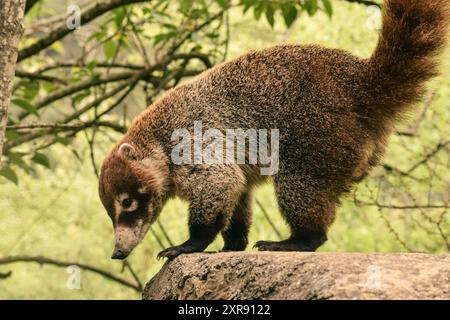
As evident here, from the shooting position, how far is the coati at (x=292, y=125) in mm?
5824

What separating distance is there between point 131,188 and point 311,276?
2.62 metres

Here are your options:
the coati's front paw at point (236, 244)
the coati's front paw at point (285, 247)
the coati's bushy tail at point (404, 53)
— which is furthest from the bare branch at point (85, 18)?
the coati's front paw at point (285, 247)

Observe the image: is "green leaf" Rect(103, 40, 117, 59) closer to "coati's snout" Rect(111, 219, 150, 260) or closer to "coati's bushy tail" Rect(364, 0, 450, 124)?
"coati's snout" Rect(111, 219, 150, 260)

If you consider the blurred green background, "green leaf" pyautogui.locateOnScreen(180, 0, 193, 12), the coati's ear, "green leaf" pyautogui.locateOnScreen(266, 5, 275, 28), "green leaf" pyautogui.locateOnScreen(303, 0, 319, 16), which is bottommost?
the blurred green background

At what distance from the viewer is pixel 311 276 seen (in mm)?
4230

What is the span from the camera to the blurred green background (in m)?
11.3

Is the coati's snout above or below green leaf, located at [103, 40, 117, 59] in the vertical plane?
below

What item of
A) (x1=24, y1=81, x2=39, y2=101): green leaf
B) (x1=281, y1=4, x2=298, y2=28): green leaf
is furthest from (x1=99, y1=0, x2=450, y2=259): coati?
(x1=24, y1=81, x2=39, y2=101): green leaf

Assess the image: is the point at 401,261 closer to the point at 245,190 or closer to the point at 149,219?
the point at 245,190

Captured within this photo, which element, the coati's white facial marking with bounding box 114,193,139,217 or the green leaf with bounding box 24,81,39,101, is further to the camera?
the green leaf with bounding box 24,81,39,101

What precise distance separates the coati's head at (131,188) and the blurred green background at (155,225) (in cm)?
415

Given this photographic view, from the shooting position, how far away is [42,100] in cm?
868

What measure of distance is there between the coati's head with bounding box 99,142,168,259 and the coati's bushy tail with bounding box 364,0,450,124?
1987 millimetres

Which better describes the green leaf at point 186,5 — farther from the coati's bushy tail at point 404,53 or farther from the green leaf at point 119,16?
the coati's bushy tail at point 404,53
